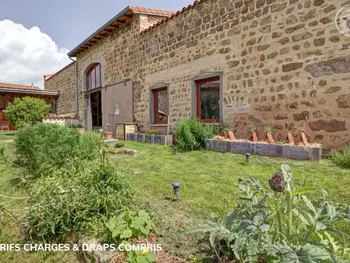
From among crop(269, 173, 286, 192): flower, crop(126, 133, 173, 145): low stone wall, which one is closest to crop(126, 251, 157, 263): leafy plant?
crop(269, 173, 286, 192): flower

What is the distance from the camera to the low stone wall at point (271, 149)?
4.58 metres

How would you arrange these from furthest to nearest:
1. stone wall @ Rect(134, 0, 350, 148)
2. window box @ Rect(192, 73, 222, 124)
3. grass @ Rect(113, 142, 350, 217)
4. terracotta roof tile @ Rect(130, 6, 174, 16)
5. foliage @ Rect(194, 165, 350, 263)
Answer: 1. terracotta roof tile @ Rect(130, 6, 174, 16)
2. window box @ Rect(192, 73, 222, 124)
3. stone wall @ Rect(134, 0, 350, 148)
4. grass @ Rect(113, 142, 350, 217)
5. foliage @ Rect(194, 165, 350, 263)

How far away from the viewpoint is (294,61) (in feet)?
17.8

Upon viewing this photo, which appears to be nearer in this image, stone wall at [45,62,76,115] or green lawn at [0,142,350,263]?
green lawn at [0,142,350,263]

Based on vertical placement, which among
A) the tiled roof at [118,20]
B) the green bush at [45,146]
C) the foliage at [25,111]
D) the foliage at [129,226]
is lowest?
the foliage at [129,226]

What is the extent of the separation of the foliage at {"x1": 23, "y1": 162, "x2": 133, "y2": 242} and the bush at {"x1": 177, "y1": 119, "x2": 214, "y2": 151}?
3882 millimetres

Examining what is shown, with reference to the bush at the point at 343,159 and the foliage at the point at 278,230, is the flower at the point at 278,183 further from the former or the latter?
the bush at the point at 343,159

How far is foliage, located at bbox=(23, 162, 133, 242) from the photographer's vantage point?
7.63 feet

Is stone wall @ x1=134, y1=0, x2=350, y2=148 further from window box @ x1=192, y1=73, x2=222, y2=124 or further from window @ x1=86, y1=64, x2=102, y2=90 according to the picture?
window @ x1=86, y1=64, x2=102, y2=90

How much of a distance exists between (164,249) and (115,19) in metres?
11.1

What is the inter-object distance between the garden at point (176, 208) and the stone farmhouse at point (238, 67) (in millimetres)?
1362

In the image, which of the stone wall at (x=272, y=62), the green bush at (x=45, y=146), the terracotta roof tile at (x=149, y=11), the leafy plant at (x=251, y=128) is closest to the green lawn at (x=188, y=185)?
the green bush at (x=45, y=146)

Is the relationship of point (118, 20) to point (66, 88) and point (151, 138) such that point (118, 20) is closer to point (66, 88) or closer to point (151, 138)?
point (151, 138)

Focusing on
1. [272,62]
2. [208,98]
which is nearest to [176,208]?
[272,62]
